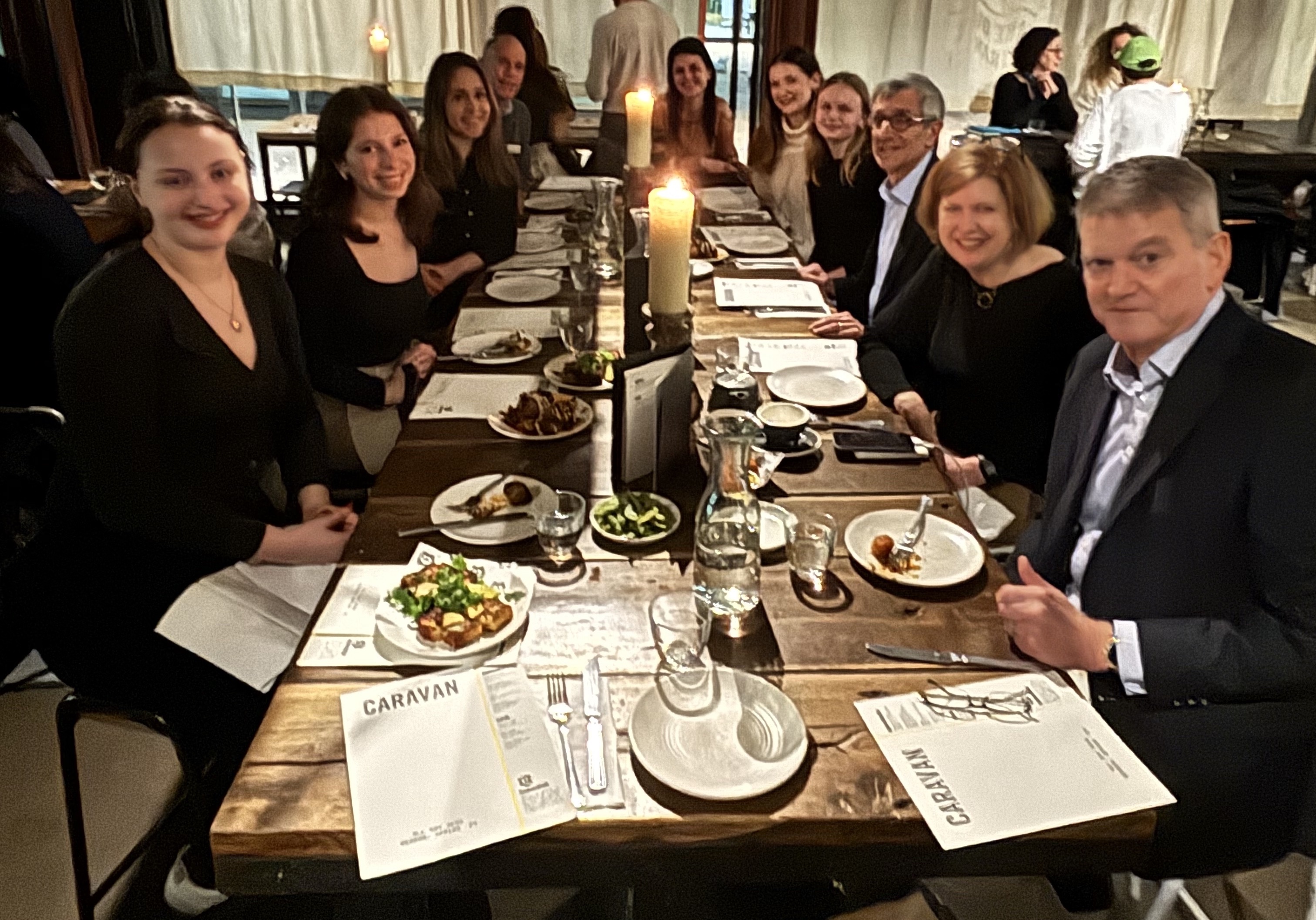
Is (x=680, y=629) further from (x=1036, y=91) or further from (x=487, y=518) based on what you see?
(x=1036, y=91)

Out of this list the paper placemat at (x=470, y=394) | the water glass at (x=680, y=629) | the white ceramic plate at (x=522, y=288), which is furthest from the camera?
the white ceramic plate at (x=522, y=288)

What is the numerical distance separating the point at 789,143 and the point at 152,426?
2965mm

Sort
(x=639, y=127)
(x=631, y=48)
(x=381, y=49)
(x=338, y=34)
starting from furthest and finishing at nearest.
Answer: (x=338, y=34) → (x=631, y=48) → (x=381, y=49) → (x=639, y=127)

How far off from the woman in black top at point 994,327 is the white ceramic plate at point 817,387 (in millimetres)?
132

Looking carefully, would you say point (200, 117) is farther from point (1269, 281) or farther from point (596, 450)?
point (1269, 281)

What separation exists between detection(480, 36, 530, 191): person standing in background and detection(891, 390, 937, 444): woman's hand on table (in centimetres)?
243

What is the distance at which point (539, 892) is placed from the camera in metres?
1.83

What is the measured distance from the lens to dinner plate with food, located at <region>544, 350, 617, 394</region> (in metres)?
2.08

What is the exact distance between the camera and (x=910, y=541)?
149 cm

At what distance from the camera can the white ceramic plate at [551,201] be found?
12.7ft

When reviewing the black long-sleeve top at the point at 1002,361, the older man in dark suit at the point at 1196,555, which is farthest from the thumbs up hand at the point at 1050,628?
the black long-sleeve top at the point at 1002,361

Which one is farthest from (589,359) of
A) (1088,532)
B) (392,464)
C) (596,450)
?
(1088,532)

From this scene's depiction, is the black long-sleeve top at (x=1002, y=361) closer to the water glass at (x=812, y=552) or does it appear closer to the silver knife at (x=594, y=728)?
the water glass at (x=812, y=552)

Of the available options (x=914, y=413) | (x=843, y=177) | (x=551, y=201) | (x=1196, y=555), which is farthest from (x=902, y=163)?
(x=1196, y=555)
